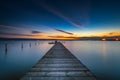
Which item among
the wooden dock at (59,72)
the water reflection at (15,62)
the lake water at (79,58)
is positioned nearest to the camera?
the wooden dock at (59,72)

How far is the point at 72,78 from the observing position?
5.55 meters

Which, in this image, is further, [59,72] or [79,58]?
[79,58]

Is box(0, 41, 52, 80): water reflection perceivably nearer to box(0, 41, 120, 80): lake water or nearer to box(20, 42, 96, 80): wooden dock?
box(0, 41, 120, 80): lake water

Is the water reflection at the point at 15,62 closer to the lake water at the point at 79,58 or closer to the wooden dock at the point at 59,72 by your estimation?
the lake water at the point at 79,58

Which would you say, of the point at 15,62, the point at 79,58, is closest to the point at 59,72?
the point at 15,62

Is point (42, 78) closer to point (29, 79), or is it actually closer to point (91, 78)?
point (29, 79)

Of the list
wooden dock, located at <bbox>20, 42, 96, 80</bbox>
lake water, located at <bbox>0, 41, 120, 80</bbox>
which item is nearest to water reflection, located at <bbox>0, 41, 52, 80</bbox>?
lake water, located at <bbox>0, 41, 120, 80</bbox>

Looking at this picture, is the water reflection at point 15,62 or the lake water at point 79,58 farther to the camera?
the lake water at point 79,58

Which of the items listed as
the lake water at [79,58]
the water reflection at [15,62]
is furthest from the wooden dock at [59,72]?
the water reflection at [15,62]

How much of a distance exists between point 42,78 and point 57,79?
1.83 feet

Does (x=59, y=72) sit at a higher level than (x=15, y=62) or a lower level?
higher

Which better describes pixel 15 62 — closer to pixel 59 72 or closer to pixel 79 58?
pixel 79 58

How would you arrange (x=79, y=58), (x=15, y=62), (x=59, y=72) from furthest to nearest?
1. (x=79, y=58)
2. (x=15, y=62)
3. (x=59, y=72)

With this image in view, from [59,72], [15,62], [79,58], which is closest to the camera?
[59,72]
